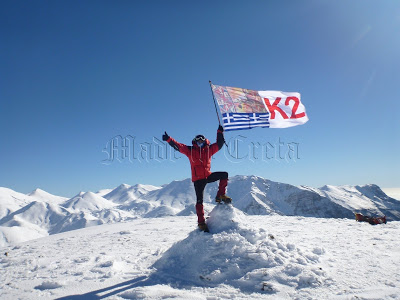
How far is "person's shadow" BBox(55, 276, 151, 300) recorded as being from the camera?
4590mm

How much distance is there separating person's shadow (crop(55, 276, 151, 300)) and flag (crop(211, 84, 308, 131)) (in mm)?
5869

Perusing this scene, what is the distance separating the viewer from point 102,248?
29.4ft

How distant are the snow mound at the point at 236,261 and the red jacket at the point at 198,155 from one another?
1.25 meters

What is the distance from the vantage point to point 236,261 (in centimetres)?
561

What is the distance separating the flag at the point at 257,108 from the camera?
31.3ft

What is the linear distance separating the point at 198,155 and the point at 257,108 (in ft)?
14.1

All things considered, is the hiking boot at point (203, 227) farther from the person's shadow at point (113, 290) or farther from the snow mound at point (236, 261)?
the person's shadow at point (113, 290)

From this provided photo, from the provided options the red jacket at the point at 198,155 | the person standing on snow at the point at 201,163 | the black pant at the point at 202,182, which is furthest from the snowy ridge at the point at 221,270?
the red jacket at the point at 198,155

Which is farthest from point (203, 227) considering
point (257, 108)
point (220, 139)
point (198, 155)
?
point (257, 108)

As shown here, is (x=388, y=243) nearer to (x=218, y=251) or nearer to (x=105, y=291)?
(x=218, y=251)

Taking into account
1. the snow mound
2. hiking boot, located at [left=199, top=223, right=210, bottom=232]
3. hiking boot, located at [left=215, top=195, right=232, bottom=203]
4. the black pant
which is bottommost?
the snow mound

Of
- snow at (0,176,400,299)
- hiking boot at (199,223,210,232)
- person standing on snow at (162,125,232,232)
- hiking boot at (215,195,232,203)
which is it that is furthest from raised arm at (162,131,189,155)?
hiking boot at (199,223,210,232)

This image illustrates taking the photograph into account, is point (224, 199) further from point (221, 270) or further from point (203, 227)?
point (221, 270)

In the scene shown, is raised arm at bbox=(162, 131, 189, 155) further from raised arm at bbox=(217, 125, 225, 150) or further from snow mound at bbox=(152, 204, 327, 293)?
snow mound at bbox=(152, 204, 327, 293)
